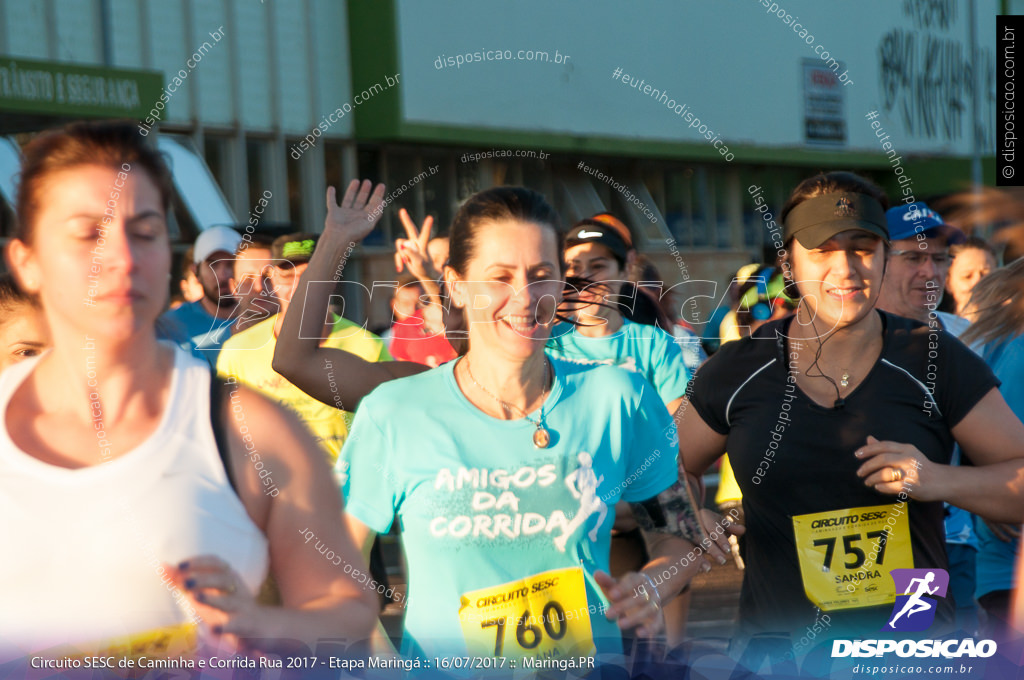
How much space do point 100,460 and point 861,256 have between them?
205cm

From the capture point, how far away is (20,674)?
77.0 inches

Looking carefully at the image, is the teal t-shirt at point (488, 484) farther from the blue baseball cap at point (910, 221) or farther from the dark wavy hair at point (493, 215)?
the blue baseball cap at point (910, 221)

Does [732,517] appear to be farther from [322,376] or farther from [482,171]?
[482,171]

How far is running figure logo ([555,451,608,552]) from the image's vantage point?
2627mm

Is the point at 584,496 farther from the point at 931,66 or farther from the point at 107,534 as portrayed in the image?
the point at 931,66

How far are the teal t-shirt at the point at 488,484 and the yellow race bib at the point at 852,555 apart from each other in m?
0.52

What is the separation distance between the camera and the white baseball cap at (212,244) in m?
5.12

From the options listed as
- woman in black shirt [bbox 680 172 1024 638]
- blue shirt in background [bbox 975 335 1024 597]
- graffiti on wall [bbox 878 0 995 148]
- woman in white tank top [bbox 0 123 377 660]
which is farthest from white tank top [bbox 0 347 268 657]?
graffiti on wall [bbox 878 0 995 148]

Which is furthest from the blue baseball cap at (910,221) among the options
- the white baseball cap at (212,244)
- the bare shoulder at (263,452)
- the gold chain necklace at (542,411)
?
the bare shoulder at (263,452)

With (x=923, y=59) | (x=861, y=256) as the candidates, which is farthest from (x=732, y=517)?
(x=923, y=59)

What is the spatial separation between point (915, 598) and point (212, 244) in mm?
3389

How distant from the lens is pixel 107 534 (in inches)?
72.0

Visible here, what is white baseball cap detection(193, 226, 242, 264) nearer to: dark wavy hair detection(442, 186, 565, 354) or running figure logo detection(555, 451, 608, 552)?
dark wavy hair detection(442, 186, 565, 354)

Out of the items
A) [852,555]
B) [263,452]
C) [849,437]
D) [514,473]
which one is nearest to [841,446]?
[849,437]
